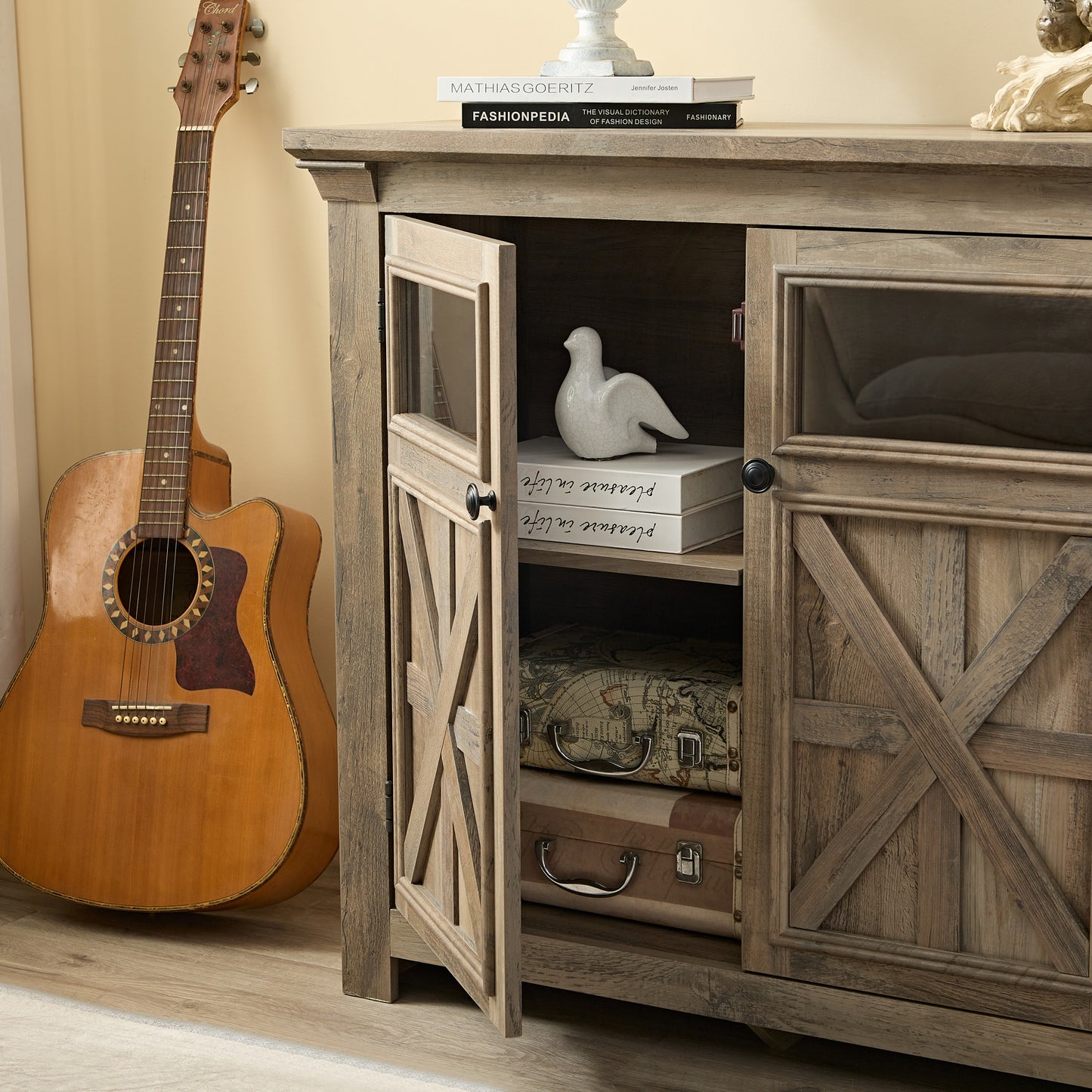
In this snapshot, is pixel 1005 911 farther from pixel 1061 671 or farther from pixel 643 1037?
pixel 643 1037

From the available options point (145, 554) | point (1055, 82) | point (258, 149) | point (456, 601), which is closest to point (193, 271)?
point (258, 149)

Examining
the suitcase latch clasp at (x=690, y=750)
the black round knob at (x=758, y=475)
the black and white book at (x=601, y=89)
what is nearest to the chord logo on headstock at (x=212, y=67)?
the black and white book at (x=601, y=89)

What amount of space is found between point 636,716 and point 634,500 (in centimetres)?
30

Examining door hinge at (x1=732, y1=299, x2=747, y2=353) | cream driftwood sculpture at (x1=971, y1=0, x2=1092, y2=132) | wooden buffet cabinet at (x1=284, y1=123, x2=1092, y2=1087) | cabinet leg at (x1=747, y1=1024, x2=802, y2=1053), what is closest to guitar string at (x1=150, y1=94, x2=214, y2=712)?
wooden buffet cabinet at (x1=284, y1=123, x2=1092, y2=1087)

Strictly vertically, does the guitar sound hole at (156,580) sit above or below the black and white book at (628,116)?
below

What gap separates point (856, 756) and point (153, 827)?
3.54 ft

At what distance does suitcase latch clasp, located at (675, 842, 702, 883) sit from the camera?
1852 mm

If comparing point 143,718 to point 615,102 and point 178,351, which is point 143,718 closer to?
point 178,351

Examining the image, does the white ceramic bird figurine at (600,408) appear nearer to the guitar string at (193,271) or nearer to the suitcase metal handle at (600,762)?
the suitcase metal handle at (600,762)

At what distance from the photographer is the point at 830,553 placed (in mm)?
1640

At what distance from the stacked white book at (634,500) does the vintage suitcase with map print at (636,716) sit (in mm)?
207

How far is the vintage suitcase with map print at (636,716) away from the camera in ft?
6.07

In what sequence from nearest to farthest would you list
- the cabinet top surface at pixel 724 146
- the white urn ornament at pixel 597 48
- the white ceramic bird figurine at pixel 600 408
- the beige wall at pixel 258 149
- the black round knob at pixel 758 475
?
the cabinet top surface at pixel 724 146 < the black round knob at pixel 758 475 < the white urn ornament at pixel 597 48 < the white ceramic bird figurine at pixel 600 408 < the beige wall at pixel 258 149

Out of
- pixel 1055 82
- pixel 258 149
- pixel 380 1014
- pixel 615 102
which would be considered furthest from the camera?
pixel 258 149
